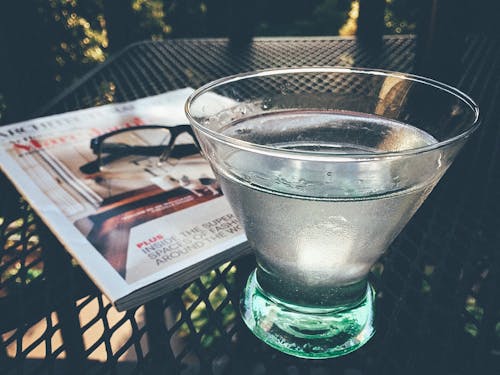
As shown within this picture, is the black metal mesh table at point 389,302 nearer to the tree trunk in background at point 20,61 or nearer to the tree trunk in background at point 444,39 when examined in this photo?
the tree trunk in background at point 444,39

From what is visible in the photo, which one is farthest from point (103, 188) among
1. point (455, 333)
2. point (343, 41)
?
point (343, 41)

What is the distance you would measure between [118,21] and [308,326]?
1.29m

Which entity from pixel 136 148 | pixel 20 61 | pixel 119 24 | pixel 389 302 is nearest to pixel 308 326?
pixel 389 302

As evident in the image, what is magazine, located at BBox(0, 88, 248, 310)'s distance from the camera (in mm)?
472

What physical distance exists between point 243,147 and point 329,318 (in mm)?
207

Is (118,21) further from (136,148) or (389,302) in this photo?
(389,302)

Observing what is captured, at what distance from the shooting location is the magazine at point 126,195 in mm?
472

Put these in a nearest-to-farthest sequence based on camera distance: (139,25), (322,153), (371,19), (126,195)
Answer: (322,153), (126,195), (371,19), (139,25)

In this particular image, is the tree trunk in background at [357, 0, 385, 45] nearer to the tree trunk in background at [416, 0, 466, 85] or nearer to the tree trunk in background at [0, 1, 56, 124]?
the tree trunk in background at [416, 0, 466, 85]

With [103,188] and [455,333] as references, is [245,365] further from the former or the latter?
[103,188]

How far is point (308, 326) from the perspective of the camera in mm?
427

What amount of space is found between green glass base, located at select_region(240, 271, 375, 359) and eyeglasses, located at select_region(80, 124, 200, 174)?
0.32m

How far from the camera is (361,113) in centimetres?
51

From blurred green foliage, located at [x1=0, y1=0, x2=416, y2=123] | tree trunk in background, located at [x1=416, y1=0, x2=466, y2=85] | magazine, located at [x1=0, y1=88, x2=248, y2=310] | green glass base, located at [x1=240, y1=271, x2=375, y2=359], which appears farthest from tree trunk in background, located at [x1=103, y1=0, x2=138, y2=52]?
green glass base, located at [x1=240, y1=271, x2=375, y2=359]
